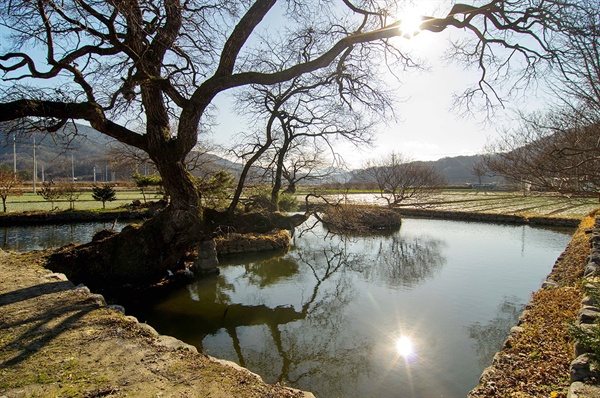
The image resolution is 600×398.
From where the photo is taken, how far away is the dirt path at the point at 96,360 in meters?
2.91

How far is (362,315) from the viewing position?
710 centimetres

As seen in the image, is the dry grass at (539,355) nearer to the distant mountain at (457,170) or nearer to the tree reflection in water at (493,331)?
the tree reflection in water at (493,331)

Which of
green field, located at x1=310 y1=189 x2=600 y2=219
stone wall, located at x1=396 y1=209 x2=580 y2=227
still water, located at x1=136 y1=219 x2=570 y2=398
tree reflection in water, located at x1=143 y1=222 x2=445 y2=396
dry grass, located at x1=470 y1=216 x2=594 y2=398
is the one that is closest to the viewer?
dry grass, located at x1=470 y1=216 x2=594 y2=398

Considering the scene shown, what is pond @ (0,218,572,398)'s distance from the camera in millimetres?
4945

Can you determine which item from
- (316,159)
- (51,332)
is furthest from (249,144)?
(51,332)

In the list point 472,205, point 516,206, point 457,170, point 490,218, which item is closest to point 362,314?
point 490,218

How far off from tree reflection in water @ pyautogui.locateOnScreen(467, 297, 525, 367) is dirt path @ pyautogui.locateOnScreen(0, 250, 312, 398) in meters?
3.72

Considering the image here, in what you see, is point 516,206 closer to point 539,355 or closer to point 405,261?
point 405,261

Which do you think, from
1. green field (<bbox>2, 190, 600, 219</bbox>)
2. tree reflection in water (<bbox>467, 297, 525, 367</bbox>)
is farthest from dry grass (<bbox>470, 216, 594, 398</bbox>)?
green field (<bbox>2, 190, 600, 219</bbox>)

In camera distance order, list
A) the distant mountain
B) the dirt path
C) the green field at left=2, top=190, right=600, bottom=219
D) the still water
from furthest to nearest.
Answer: the distant mountain < the green field at left=2, top=190, right=600, bottom=219 < the still water < the dirt path

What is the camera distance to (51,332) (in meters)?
3.93

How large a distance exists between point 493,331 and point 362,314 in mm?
2369

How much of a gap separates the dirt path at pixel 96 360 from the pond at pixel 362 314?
65.4 inches

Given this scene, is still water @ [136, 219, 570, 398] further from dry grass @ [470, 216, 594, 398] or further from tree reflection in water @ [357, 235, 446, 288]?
dry grass @ [470, 216, 594, 398]
